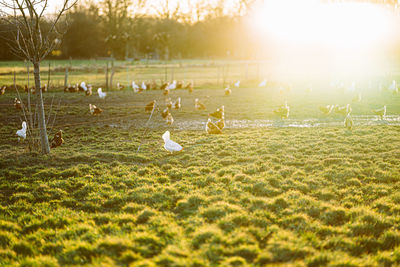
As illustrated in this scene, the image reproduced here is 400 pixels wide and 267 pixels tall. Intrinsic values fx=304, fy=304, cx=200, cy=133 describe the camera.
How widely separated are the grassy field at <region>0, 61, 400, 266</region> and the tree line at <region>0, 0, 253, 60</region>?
48.9 meters

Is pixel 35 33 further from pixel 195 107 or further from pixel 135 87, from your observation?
pixel 135 87

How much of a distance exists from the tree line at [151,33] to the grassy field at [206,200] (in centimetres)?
4894

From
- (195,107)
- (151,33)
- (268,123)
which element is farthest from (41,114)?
(151,33)

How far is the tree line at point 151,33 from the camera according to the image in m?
59.6

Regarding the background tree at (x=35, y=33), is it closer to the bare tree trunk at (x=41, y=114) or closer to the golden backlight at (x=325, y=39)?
the bare tree trunk at (x=41, y=114)

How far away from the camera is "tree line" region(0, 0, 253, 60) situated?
5956 centimetres

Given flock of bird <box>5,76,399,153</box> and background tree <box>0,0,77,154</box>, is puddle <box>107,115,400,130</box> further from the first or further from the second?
background tree <box>0,0,77,154</box>

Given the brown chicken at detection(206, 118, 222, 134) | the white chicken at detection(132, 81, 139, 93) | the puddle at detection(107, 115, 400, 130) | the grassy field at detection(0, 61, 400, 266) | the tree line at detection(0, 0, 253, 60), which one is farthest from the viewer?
the tree line at detection(0, 0, 253, 60)

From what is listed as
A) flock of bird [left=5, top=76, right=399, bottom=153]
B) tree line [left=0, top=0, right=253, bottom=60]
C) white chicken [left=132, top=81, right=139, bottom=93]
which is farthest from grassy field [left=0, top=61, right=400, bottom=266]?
tree line [left=0, top=0, right=253, bottom=60]

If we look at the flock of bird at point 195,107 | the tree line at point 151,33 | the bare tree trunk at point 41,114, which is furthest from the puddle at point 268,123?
the tree line at point 151,33

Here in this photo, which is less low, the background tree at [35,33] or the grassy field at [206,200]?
the background tree at [35,33]

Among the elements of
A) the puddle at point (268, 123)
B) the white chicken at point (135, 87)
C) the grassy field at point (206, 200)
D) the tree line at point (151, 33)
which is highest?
the tree line at point (151, 33)

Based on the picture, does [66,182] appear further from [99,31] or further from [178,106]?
[99,31]

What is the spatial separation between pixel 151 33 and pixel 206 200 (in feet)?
224
